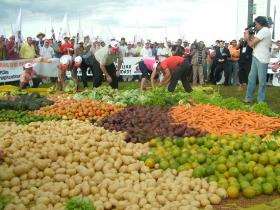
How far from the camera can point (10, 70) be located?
862 inches

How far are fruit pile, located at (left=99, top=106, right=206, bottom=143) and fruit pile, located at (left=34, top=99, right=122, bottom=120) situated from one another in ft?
1.73

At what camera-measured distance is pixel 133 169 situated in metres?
6.34

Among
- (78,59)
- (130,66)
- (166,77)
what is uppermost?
(78,59)

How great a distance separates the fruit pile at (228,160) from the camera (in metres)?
5.96

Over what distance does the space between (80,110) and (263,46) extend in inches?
204

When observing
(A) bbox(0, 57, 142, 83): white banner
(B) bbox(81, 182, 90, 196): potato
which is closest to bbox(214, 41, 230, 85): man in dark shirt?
(A) bbox(0, 57, 142, 83): white banner

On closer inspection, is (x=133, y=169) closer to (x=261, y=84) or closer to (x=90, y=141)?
(x=90, y=141)

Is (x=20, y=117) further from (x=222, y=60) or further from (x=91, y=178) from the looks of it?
(x=222, y=60)

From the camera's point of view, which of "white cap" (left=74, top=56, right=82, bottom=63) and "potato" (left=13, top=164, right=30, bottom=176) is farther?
"white cap" (left=74, top=56, right=82, bottom=63)

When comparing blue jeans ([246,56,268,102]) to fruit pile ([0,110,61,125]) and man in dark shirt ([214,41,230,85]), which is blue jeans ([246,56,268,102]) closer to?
fruit pile ([0,110,61,125])

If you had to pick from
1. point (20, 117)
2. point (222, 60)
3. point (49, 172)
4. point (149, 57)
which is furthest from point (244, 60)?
point (49, 172)

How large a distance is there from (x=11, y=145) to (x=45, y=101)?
5.43 metres

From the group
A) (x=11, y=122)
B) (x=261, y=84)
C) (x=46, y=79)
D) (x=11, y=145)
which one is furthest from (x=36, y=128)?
(x=46, y=79)

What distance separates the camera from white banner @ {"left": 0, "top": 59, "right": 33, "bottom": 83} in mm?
21484
